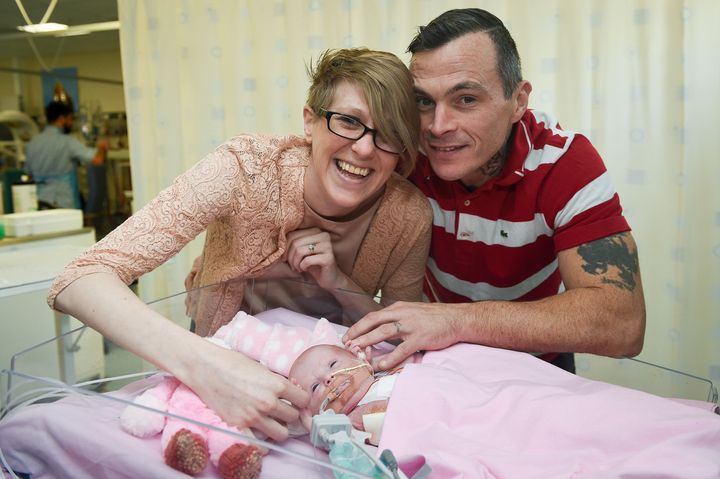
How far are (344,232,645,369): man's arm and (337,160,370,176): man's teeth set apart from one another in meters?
0.35

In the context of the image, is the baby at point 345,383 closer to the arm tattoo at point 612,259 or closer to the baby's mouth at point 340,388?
the baby's mouth at point 340,388

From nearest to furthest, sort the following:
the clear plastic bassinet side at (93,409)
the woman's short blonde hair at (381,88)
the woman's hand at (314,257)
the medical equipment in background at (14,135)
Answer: the clear plastic bassinet side at (93,409) < the woman's short blonde hair at (381,88) < the woman's hand at (314,257) < the medical equipment in background at (14,135)

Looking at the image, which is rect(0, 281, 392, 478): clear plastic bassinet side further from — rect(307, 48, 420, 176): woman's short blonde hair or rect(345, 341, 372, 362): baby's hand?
rect(307, 48, 420, 176): woman's short blonde hair

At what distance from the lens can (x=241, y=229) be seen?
1.48 m

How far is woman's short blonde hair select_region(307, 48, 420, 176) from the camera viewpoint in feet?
4.57

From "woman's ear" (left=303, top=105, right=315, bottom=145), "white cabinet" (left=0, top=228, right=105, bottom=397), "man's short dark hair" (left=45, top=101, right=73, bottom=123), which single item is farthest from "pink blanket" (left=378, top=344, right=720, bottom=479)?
"man's short dark hair" (left=45, top=101, right=73, bottom=123)

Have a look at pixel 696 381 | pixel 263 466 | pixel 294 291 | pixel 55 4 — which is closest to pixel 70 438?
pixel 263 466

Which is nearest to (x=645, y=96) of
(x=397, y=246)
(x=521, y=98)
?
(x=521, y=98)

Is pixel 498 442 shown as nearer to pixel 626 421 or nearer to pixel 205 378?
pixel 626 421

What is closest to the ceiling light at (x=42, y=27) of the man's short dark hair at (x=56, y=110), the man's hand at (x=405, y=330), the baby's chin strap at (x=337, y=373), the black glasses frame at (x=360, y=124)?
the man's short dark hair at (x=56, y=110)

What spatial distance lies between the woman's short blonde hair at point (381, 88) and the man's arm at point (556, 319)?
1.32 ft

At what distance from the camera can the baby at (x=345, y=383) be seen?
3.43 feet

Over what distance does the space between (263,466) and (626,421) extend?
1.69ft

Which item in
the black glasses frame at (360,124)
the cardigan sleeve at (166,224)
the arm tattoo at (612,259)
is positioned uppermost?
the black glasses frame at (360,124)
